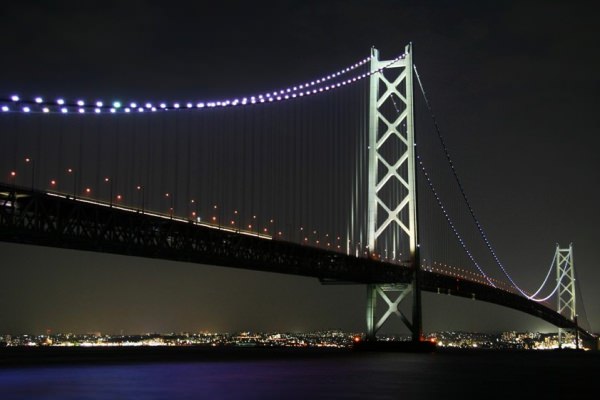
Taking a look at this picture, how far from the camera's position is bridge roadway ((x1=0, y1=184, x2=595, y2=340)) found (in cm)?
3247

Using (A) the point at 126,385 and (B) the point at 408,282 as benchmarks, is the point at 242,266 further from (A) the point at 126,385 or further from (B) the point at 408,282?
(A) the point at 126,385

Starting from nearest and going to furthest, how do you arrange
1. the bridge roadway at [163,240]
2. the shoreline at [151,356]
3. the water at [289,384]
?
1. the water at [289,384]
2. the bridge roadway at [163,240]
3. the shoreline at [151,356]

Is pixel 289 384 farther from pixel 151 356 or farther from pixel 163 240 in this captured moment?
pixel 151 356

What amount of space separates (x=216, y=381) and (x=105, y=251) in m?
9.65

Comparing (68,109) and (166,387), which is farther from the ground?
(68,109)

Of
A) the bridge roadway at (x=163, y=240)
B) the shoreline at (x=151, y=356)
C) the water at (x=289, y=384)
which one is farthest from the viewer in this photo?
the shoreline at (x=151, y=356)

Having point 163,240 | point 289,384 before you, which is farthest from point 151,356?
point 289,384

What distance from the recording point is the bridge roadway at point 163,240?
3247cm

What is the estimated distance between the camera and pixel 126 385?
26.2 meters

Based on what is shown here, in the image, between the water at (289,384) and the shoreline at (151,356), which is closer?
the water at (289,384)

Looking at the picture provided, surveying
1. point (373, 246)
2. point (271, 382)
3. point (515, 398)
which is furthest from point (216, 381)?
point (373, 246)

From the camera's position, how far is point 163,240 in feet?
127

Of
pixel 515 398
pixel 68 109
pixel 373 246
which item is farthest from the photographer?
pixel 373 246

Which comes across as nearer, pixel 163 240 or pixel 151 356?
pixel 163 240
